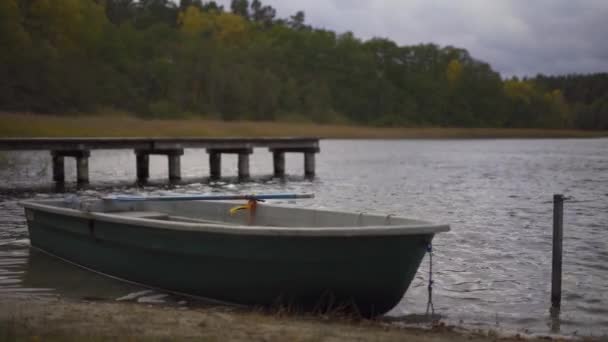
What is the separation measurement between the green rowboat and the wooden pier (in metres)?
14.2

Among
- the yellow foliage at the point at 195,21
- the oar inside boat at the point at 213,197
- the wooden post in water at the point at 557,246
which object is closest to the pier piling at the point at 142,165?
the oar inside boat at the point at 213,197

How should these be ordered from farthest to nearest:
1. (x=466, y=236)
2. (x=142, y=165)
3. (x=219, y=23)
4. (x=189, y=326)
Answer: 1. (x=219, y=23)
2. (x=142, y=165)
3. (x=466, y=236)
4. (x=189, y=326)

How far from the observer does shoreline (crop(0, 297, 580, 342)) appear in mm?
6344

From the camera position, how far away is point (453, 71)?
115 meters

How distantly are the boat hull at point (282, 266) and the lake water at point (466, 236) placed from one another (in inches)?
24.0

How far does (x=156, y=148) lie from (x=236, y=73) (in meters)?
56.3

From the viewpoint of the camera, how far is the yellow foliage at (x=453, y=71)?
114062mm

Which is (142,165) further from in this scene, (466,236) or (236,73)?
(236,73)

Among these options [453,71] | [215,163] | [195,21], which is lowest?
[215,163]

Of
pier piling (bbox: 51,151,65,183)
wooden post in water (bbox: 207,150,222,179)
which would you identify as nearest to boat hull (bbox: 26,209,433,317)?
pier piling (bbox: 51,151,65,183)

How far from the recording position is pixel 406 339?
6668 millimetres

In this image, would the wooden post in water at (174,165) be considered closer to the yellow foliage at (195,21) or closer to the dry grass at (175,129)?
the dry grass at (175,129)

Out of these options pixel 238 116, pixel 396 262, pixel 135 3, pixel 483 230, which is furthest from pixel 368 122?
pixel 396 262

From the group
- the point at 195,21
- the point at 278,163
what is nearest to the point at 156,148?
the point at 278,163
